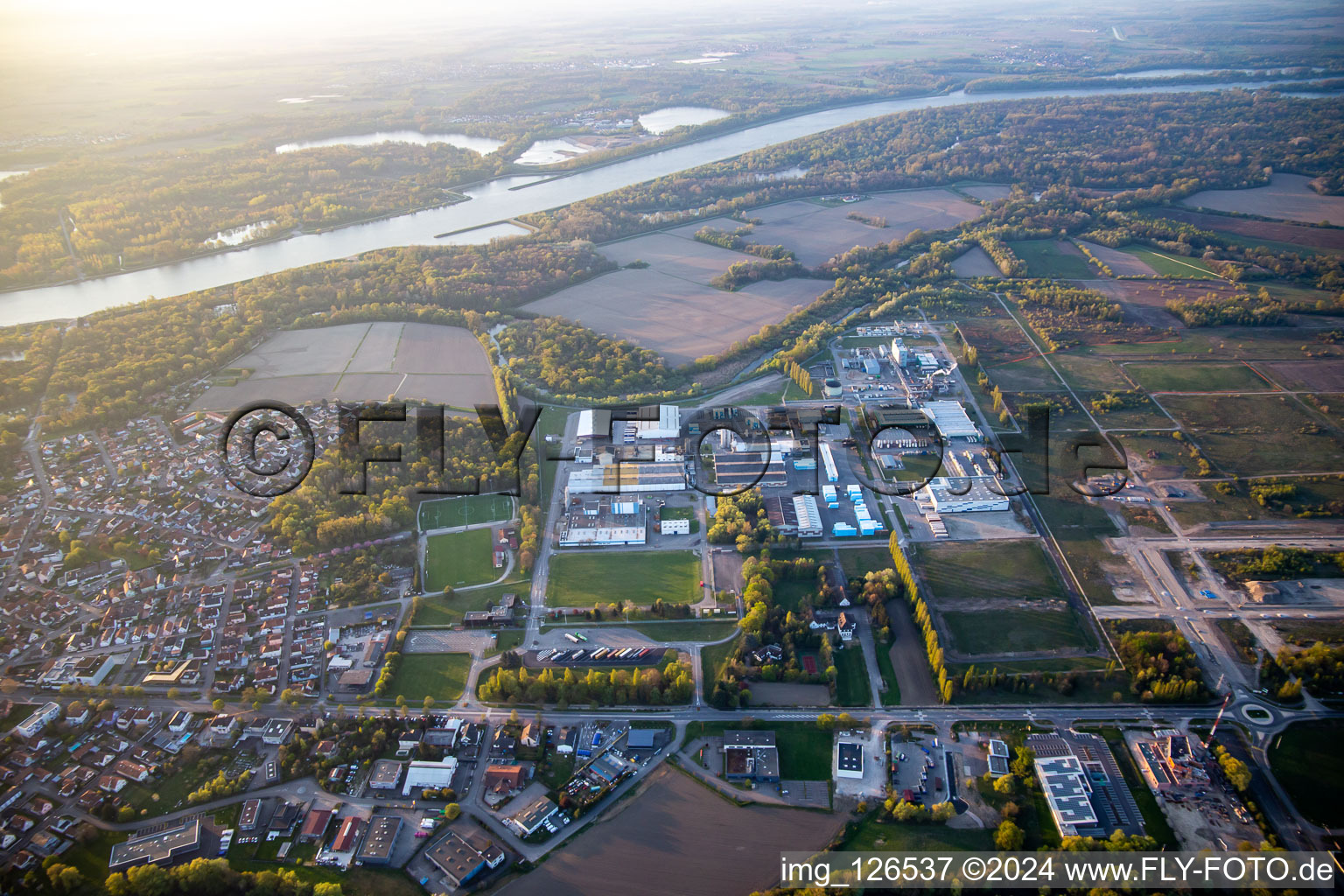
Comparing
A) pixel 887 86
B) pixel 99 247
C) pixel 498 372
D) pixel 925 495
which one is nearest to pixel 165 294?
pixel 99 247

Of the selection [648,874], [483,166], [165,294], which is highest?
[483,166]

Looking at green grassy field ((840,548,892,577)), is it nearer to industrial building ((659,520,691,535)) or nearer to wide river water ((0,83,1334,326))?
industrial building ((659,520,691,535))

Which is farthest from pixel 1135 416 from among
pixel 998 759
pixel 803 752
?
pixel 803 752

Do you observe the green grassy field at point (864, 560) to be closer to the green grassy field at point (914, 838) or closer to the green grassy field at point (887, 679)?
the green grassy field at point (887, 679)

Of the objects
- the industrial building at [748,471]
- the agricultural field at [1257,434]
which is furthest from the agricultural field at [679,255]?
the agricultural field at [1257,434]

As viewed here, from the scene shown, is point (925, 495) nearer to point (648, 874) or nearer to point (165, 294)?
point (648, 874)

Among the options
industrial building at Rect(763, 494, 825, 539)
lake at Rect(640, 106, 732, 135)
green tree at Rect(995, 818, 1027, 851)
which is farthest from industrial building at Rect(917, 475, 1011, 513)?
lake at Rect(640, 106, 732, 135)

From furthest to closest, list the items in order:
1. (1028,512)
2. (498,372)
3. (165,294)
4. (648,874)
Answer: (165,294) → (498,372) → (1028,512) → (648,874)
